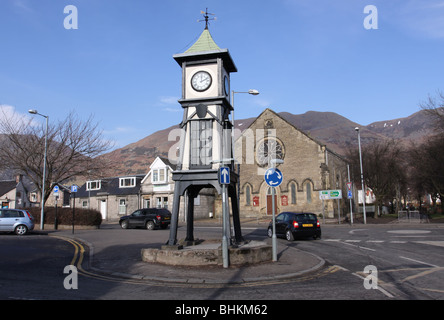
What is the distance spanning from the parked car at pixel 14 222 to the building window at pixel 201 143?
14.9 metres

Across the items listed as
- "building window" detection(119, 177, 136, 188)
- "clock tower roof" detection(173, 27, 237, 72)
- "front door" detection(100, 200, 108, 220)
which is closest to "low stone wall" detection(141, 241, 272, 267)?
"clock tower roof" detection(173, 27, 237, 72)

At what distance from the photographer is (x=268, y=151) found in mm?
43750

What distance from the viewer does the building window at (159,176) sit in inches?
1744

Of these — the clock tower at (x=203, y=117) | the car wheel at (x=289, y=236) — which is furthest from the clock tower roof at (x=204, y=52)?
A: the car wheel at (x=289, y=236)

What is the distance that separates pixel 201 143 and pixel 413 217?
28898mm

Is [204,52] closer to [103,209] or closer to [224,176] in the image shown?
[224,176]

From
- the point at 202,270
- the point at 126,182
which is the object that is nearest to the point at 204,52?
the point at 202,270

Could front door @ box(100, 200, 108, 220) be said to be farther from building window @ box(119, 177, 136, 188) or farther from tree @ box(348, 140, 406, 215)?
tree @ box(348, 140, 406, 215)

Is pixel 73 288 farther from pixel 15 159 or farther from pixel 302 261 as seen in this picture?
pixel 15 159

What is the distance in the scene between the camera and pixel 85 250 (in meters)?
14.6

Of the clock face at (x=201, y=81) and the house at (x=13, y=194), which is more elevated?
the clock face at (x=201, y=81)

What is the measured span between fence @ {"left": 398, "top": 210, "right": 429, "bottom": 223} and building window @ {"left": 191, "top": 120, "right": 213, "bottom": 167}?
88.8ft

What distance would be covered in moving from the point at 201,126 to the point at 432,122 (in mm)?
28421

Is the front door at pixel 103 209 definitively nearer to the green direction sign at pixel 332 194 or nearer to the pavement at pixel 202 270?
the green direction sign at pixel 332 194
